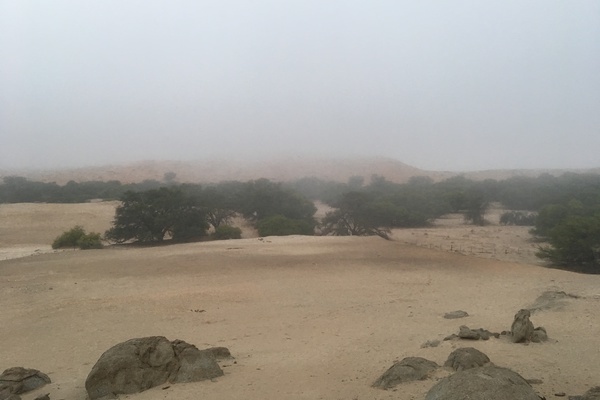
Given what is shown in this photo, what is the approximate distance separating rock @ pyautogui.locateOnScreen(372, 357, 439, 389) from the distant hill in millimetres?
87856

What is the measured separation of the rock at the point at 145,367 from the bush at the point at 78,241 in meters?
22.8

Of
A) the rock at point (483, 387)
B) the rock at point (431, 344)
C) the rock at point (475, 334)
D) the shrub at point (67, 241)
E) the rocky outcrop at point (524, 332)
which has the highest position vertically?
the rock at point (483, 387)

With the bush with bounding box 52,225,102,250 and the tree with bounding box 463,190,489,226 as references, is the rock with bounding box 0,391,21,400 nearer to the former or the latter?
the bush with bounding box 52,225,102,250

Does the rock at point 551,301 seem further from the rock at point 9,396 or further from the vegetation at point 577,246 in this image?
the rock at point 9,396

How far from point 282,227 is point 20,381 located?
26298 mm

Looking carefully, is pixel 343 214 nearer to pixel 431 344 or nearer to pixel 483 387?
pixel 431 344

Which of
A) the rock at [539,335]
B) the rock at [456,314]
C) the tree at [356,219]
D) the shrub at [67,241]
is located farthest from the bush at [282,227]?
the rock at [539,335]

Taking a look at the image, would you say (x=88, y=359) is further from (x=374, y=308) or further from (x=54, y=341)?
(x=374, y=308)

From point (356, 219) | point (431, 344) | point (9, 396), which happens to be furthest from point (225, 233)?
point (9, 396)

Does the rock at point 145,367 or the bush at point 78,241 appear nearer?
the rock at point 145,367

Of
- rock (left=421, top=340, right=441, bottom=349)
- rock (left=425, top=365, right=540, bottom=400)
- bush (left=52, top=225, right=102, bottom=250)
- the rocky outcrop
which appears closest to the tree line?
bush (left=52, top=225, right=102, bottom=250)

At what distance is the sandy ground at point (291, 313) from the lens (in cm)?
715

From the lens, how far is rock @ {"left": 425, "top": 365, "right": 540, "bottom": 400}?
461 cm

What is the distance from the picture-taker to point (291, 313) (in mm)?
12211
